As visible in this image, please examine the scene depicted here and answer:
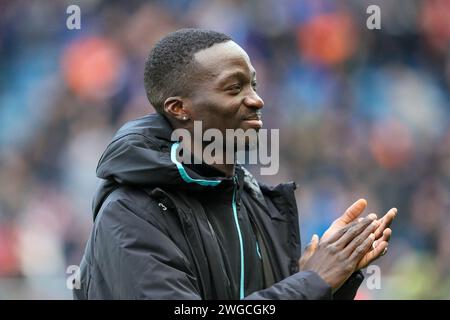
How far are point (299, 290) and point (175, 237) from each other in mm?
374

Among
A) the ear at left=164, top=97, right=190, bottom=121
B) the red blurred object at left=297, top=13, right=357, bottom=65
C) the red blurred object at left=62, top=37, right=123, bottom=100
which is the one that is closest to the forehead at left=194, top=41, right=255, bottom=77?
the ear at left=164, top=97, right=190, bottom=121

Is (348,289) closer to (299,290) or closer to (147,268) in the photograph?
(299,290)

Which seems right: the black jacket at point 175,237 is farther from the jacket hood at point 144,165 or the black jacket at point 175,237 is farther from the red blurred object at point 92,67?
the red blurred object at point 92,67

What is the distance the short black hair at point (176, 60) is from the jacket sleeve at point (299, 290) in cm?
67

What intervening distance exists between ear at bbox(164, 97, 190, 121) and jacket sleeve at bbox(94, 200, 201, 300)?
0.36 m

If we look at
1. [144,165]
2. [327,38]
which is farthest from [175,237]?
[327,38]

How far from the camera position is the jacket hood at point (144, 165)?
7.44 ft

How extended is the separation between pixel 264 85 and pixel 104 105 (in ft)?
4.44

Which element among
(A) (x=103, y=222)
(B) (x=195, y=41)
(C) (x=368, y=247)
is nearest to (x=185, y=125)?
(B) (x=195, y=41)

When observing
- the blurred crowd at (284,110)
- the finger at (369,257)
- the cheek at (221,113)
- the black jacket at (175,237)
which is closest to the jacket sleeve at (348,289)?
the black jacket at (175,237)

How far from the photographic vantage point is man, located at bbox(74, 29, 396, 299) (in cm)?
219

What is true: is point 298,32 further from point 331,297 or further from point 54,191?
point 331,297
